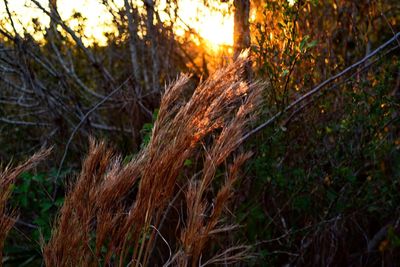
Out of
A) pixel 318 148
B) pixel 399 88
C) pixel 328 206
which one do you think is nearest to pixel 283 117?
pixel 318 148

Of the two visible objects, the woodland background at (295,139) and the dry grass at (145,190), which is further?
the woodland background at (295,139)

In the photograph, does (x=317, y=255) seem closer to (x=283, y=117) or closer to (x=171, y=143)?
(x=283, y=117)

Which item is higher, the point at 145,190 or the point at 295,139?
the point at 145,190

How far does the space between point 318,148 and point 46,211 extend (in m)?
1.98

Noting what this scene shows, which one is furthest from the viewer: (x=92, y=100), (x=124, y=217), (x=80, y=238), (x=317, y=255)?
(x=92, y=100)

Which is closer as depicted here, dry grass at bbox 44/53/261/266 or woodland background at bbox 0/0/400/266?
dry grass at bbox 44/53/261/266

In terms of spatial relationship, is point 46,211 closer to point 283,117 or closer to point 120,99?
point 120,99

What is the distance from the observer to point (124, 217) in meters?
2.07

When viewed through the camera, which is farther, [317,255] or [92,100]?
[92,100]

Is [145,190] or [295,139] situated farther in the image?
[295,139]

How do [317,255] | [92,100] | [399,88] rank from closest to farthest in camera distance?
1. [317,255]
2. [399,88]
3. [92,100]

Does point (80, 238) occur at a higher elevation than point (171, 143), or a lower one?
lower

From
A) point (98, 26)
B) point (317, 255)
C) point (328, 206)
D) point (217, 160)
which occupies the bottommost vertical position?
point (317, 255)

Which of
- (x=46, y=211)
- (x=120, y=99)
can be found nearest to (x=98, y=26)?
(x=120, y=99)
